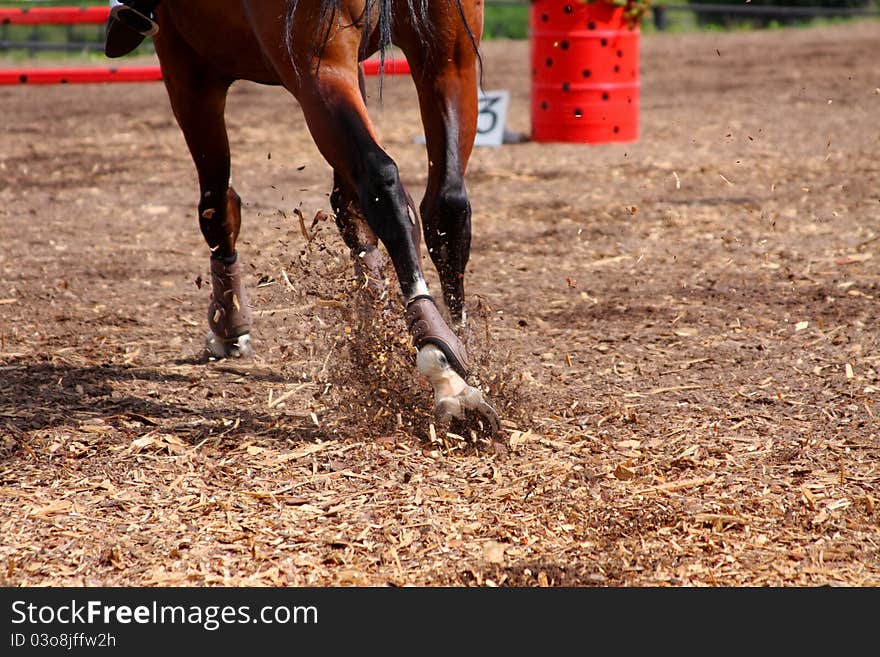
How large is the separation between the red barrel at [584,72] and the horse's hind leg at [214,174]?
5130 mm

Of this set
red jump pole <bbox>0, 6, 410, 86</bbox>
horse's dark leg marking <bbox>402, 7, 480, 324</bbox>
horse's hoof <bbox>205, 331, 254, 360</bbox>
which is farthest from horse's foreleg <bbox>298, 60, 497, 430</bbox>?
red jump pole <bbox>0, 6, 410, 86</bbox>

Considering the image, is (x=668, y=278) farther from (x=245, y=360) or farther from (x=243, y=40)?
(x=243, y=40)

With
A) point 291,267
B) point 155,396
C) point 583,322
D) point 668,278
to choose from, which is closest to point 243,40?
point 291,267

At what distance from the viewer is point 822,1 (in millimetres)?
21297

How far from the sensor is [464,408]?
3064mm

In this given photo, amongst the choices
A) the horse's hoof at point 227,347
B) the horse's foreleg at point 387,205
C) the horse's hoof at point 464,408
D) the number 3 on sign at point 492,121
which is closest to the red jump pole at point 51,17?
the number 3 on sign at point 492,121

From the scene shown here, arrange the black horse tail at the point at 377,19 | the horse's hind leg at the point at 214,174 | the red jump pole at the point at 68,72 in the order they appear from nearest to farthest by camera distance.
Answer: the black horse tail at the point at 377,19
the horse's hind leg at the point at 214,174
the red jump pole at the point at 68,72

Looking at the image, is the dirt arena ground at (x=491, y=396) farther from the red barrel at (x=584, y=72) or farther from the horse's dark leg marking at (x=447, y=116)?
the red barrel at (x=584, y=72)

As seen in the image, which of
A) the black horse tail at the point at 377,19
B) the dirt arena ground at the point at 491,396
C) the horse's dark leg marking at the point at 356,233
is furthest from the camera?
the horse's dark leg marking at the point at 356,233

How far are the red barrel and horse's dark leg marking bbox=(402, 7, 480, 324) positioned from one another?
18.9 feet

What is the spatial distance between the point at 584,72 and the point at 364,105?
6.21m

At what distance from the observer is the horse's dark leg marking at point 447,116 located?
3.20 m

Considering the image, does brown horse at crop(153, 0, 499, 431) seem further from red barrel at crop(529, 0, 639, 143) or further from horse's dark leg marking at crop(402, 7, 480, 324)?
red barrel at crop(529, 0, 639, 143)

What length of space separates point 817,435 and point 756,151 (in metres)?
5.59
